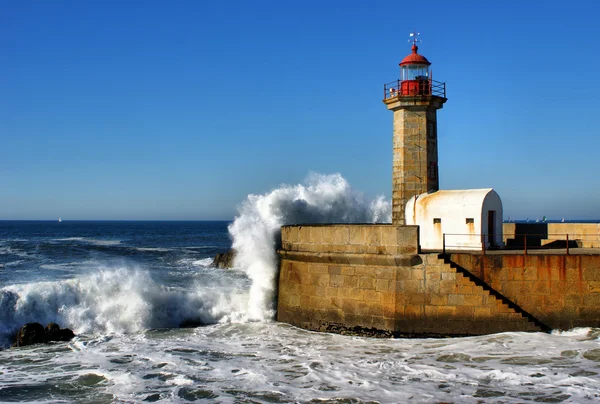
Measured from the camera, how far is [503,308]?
10312 millimetres

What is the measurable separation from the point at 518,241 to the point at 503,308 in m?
4.17

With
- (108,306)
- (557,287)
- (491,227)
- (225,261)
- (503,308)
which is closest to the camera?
(503,308)

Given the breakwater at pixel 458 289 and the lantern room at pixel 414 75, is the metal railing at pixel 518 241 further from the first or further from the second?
the lantern room at pixel 414 75

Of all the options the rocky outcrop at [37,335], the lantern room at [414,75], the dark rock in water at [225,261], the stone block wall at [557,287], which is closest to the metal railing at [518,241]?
the stone block wall at [557,287]

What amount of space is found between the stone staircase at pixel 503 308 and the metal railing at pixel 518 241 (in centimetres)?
165

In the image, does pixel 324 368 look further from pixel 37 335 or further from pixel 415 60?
pixel 415 60

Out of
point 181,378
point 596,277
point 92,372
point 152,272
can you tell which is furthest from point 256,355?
point 152,272

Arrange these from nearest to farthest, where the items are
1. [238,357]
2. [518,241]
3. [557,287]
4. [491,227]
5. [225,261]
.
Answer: [238,357], [557,287], [491,227], [518,241], [225,261]

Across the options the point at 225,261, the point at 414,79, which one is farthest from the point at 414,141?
the point at 225,261

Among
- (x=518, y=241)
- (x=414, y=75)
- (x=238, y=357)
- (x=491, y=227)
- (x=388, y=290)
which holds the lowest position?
(x=238, y=357)

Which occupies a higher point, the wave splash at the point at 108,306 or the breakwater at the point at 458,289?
the breakwater at the point at 458,289

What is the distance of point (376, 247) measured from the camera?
10.7m

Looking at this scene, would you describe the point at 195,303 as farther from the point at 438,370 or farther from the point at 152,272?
the point at 152,272

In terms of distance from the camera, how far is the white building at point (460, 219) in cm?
1241
